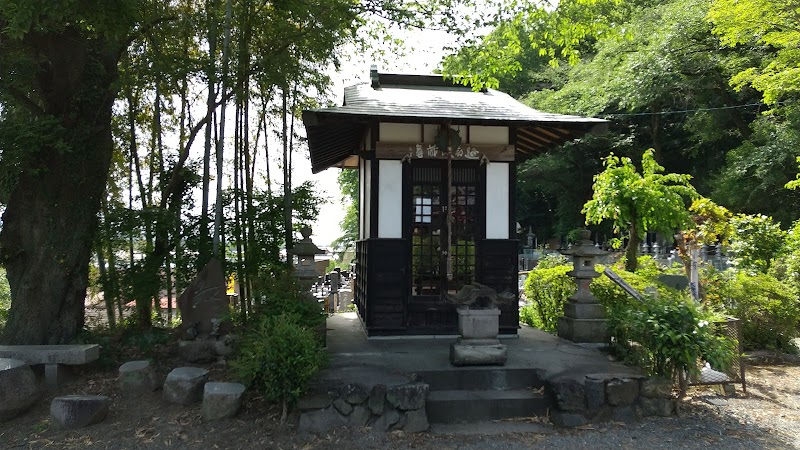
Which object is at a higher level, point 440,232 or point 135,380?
point 440,232

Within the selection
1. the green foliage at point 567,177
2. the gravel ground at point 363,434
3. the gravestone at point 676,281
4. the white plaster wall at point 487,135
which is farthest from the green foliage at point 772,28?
the gravel ground at point 363,434

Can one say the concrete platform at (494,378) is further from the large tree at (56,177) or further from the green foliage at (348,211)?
the green foliage at (348,211)

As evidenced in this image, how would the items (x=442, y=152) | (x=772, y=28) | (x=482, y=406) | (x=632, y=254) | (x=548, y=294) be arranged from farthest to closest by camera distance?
(x=772, y=28) → (x=632, y=254) → (x=548, y=294) → (x=442, y=152) → (x=482, y=406)

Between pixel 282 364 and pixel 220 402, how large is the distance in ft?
2.71

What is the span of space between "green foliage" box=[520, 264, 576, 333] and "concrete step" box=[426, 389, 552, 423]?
113 inches

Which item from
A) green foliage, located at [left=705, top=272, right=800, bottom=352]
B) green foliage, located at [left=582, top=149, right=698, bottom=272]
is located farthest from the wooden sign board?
green foliage, located at [left=705, top=272, right=800, bottom=352]

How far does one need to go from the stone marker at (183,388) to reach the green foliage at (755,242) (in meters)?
10.5

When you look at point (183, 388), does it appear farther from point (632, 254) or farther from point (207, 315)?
point (632, 254)

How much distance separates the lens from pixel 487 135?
305 inches

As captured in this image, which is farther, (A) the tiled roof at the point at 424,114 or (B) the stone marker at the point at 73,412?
(A) the tiled roof at the point at 424,114

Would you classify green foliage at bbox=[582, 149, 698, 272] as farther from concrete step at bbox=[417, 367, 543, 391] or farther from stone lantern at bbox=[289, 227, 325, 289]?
stone lantern at bbox=[289, 227, 325, 289]

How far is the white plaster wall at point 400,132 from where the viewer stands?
24.7ft

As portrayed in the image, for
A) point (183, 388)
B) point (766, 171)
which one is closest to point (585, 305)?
point (183, 388)

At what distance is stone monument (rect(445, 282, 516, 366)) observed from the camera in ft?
19.3
